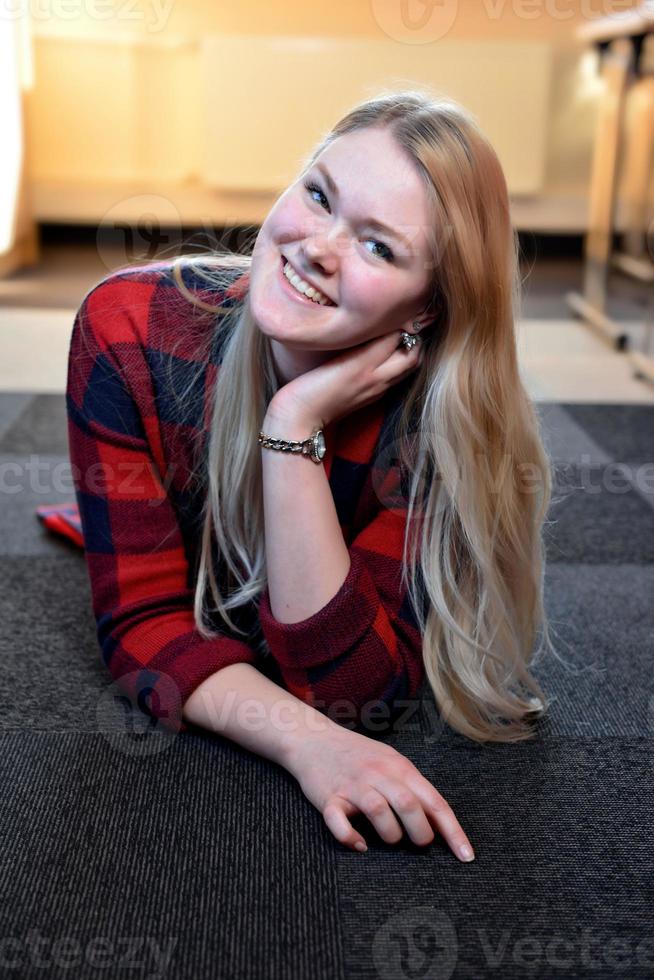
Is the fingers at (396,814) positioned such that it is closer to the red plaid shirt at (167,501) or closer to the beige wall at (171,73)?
the red plaid shirt at (167,501)

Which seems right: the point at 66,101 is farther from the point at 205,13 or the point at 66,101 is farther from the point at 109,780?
the point at 109,780

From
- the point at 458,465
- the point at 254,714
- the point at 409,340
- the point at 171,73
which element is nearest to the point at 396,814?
the point at 254,714

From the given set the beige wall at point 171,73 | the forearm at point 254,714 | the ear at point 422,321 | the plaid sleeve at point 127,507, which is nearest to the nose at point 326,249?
the ear at point 422,321

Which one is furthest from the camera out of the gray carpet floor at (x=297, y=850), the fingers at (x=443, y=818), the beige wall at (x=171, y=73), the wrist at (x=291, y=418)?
the beige wall at (x=171, y=73)

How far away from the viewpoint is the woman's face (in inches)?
→ 35.2

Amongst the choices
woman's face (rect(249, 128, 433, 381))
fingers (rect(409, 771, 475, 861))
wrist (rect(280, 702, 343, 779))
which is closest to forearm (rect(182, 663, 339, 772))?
wrist (rect(280, 702, 343, 779))

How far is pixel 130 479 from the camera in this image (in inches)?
41.1

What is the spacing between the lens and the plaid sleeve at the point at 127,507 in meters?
1.02

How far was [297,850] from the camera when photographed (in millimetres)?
866

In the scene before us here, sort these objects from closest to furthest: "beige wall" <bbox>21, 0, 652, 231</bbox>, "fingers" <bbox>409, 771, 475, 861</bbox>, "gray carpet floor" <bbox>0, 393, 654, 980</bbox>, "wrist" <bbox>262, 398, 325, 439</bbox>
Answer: "gray carpet floor" <bbox>0, 393, 654, 980</bbox>, "fingers" <bbox>409, 771, 475, 861</bbox>, "wrist" <bbox>262, 398, 325, 439</bbox>, "beige wall" <bbox>21, 0, 652, 231</bbox>

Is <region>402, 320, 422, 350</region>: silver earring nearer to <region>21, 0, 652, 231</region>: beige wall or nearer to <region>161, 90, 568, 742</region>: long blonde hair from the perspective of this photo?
<region>161, 90, 568, 742</region>: long blonde hair

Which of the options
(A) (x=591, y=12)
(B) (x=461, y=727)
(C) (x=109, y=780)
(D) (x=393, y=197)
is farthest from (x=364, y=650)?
(A) (x=591, y=12)

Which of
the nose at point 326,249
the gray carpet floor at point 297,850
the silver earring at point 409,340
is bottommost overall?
the gray carpet floor at point 297,850

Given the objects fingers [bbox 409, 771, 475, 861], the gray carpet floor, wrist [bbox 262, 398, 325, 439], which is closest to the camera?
the gray carpet floor
